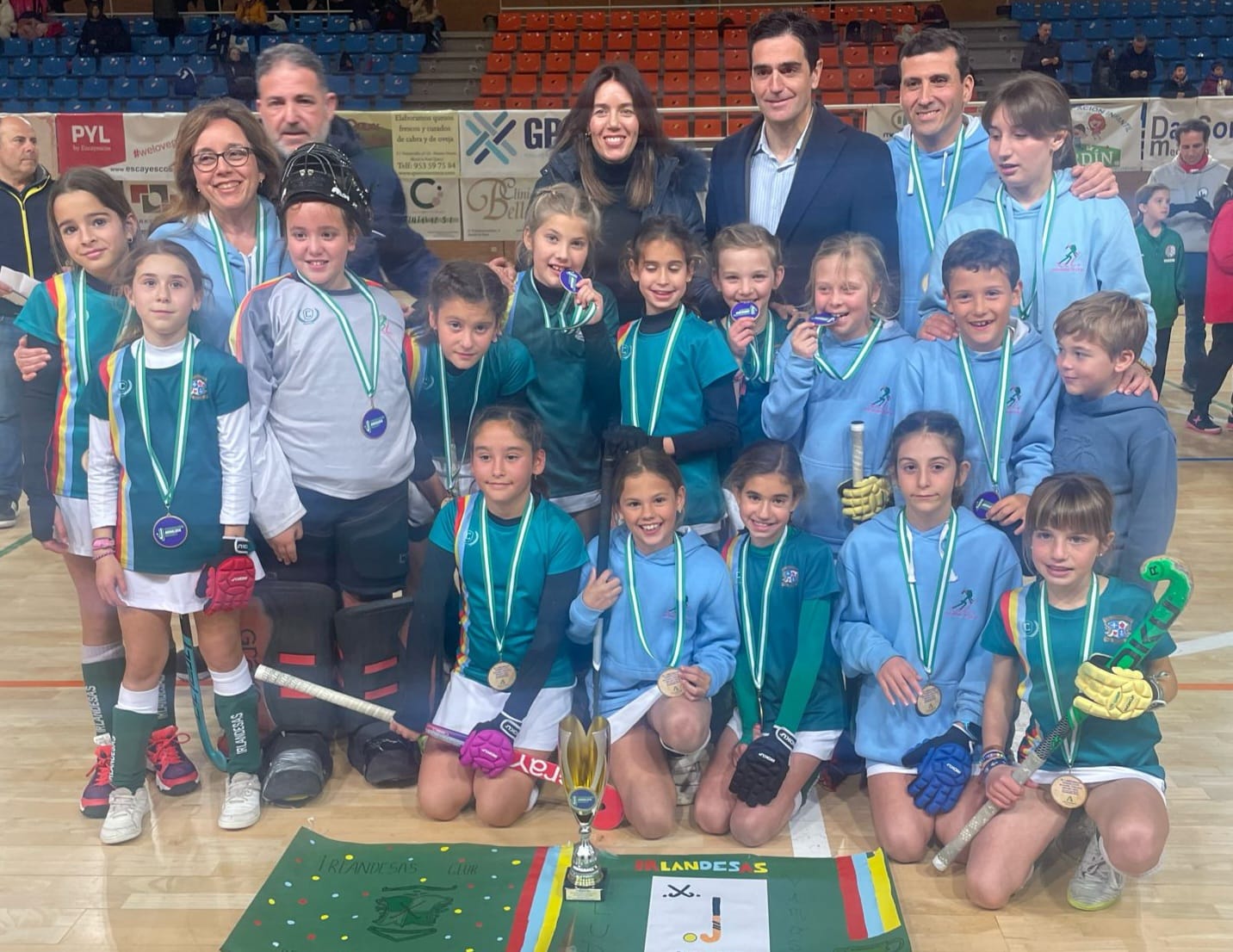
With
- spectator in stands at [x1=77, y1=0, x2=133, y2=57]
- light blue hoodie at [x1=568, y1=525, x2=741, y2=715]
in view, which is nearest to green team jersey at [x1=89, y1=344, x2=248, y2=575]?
light blue hoodie at [x1=568, y1=525, x2=741, y2=715]

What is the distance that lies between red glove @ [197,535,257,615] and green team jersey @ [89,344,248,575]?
3cm

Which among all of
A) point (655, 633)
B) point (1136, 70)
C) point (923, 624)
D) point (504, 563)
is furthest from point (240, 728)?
point (1136, 70)

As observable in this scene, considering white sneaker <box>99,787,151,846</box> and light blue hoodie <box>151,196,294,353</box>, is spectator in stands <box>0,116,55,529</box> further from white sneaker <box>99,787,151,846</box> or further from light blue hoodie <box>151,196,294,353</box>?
white sneaker <box>99,787,151,846</box>

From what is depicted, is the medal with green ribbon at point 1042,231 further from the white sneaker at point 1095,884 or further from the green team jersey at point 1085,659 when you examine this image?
the white sneaker at point 1095,884

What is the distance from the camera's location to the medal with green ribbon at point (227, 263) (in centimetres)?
285

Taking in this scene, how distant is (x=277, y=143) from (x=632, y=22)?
9.55 m

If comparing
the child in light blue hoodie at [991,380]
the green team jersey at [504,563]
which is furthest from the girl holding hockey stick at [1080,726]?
the green team jersey at [504,563]

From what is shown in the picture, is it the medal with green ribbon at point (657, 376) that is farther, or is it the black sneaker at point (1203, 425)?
the black sneaker at point (1203, 425)

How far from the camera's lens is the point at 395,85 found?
1090 cm

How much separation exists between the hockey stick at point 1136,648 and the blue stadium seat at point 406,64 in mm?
10434

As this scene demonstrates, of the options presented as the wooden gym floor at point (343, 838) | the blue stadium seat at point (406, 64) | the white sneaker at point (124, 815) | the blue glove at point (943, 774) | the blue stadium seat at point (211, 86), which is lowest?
the wooden gym floor at point (343, 838)

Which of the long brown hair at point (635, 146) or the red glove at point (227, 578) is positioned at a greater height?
the long brown hair at point (635, 146)

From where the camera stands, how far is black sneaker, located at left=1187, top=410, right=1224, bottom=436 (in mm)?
6637

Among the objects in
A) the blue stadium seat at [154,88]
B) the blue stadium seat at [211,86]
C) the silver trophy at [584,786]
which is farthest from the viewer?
the blue stadium seat at [154,88]
